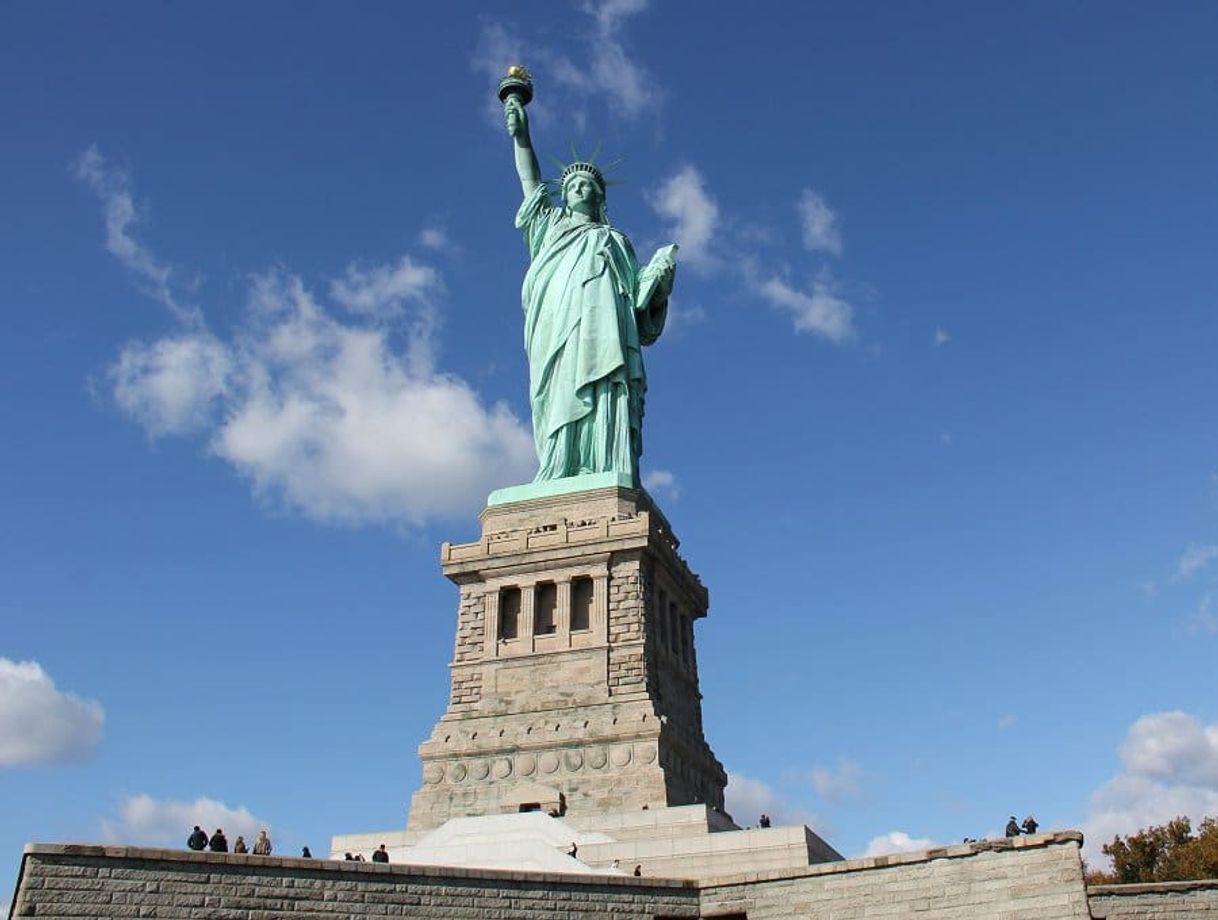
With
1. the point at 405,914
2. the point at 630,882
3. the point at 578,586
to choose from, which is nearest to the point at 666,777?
the point at 578,586

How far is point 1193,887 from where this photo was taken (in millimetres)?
21906

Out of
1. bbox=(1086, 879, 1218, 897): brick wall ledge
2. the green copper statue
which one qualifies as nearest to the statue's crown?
the green copper statue

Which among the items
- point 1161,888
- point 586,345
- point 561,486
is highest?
point 586,345

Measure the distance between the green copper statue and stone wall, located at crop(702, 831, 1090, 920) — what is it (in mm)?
16889

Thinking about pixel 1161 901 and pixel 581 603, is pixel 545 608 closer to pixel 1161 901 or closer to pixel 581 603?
pixel 581 603

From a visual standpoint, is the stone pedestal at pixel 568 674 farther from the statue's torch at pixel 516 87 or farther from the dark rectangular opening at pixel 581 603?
the statue's torch at pixel 516 87

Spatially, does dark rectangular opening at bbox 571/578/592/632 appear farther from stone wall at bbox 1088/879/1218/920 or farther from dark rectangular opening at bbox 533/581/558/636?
stone wall at bbox 1088/879/1218/920

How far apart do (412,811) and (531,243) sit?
17417mm

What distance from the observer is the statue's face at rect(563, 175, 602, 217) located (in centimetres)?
3859

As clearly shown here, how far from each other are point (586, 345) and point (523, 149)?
8.14 metres

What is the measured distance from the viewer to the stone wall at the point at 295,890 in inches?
593

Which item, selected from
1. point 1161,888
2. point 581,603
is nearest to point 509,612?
point 581,603

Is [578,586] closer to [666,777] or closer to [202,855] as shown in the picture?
[666,777]

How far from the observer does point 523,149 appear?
40.0 meters
